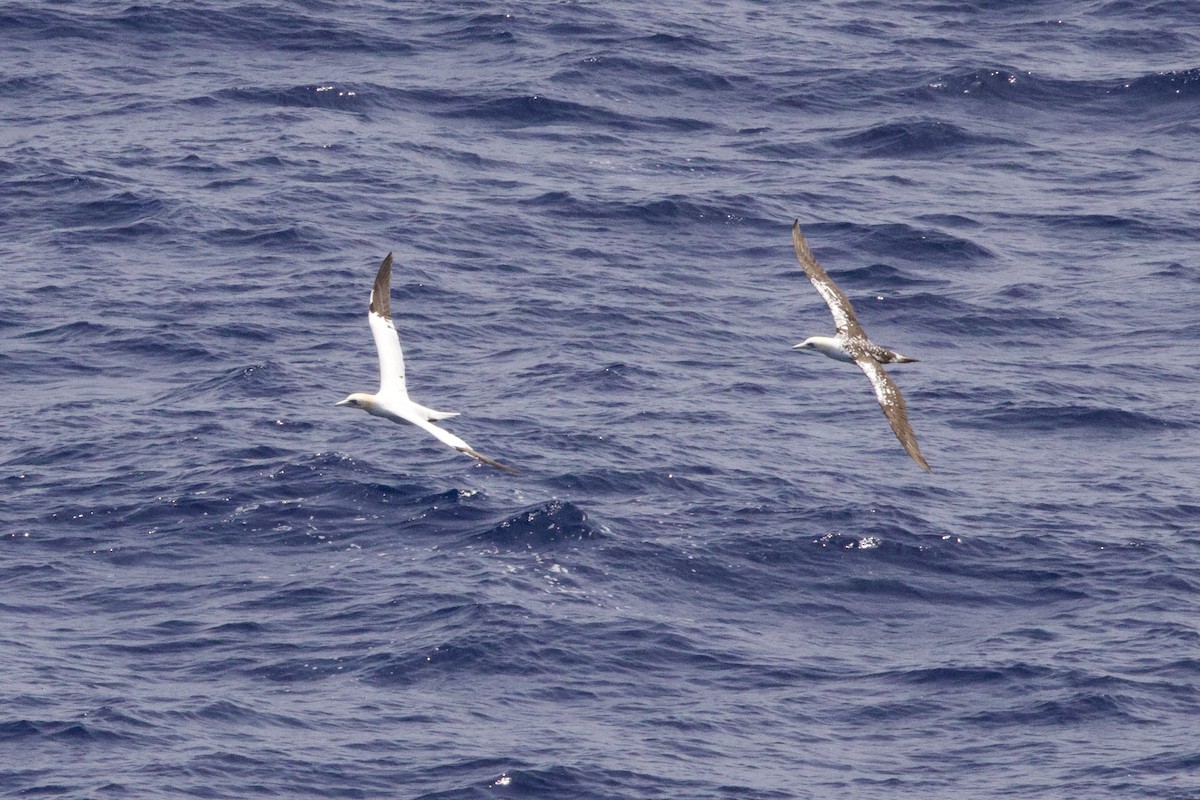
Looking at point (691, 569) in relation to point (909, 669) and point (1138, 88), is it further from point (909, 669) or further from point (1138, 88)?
point (1138, 88)

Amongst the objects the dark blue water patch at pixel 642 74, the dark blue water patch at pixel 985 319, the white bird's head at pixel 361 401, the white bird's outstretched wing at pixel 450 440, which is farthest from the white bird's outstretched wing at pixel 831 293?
the dark blue water patch at pixel 642 74

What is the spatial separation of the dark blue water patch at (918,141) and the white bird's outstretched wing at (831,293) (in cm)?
2234

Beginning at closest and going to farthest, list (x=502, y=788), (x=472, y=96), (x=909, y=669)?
1. (x=502, y=788)
2. (x=909, y=669)
3. (x=472, y=96)

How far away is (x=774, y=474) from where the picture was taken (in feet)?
148

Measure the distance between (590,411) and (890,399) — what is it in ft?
41.4

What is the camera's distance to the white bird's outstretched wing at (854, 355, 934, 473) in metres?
33.1

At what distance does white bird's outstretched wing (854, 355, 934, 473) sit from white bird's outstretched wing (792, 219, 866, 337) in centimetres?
80

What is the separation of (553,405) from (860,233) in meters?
11.0

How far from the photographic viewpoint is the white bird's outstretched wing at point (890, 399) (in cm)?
3306

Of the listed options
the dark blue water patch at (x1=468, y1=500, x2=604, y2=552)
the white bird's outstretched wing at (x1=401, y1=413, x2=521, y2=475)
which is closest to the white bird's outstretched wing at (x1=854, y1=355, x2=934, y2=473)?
the white bird's outstretched wing at (x1=401, y1=413, x2=521, y2=475)

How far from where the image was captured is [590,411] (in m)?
46.8

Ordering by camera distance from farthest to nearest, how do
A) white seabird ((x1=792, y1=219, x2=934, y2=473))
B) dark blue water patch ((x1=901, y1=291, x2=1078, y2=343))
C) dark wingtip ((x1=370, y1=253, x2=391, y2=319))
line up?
dark blue water patch ((x1=901, y1=291, x2=1078, y2=343)) → white seabird ((x1=792, y1=219, x2=934, y2=473)) → dark wingtip ((x1=370, y1=253, x2=391, y2=319))

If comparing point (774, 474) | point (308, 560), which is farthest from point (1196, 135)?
point (308, 560)

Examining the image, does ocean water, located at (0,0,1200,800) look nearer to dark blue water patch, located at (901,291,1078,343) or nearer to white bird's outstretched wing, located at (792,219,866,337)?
dark blue water patch, located at (901,291,1078,343)
